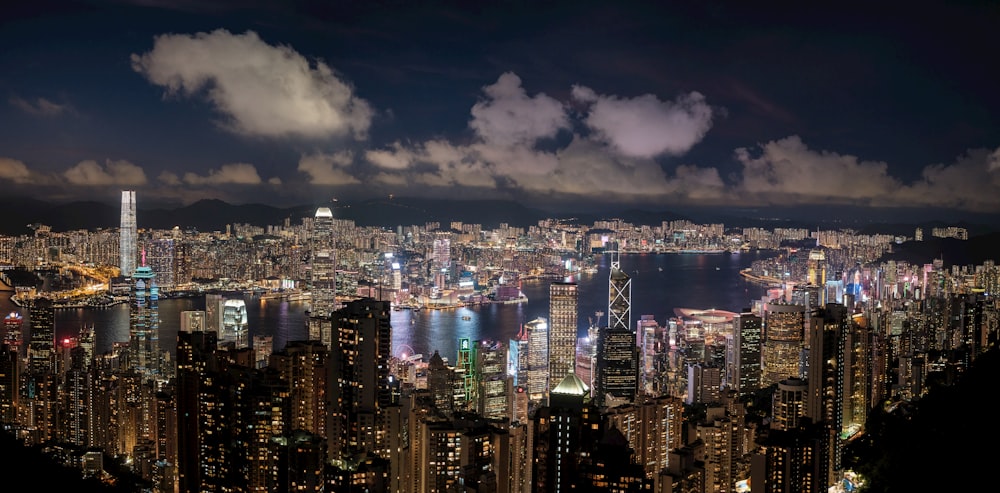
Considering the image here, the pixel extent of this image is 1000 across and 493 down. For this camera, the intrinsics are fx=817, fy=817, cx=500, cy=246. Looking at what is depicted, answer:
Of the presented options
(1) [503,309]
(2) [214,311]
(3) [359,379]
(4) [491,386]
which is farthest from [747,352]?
(2) [214,311]

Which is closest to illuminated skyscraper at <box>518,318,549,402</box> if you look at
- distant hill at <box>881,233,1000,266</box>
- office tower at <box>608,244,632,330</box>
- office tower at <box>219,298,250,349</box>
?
office tower at <box>608,244,632,330</box>

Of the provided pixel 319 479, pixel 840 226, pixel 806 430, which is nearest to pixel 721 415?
pixel 806 430

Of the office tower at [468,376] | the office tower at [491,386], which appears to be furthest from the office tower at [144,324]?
the office tower at [491,386]

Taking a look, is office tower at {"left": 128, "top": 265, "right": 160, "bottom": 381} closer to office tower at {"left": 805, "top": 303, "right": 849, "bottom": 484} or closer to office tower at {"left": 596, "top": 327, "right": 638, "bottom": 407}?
office tower at {"left": 596, "top": 327, "right": 638, "bottom": 407}

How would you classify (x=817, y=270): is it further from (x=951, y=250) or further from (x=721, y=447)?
Answer: (x=721, y=447)

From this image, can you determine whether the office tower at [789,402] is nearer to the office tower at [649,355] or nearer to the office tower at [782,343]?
the office tower at [782,343]

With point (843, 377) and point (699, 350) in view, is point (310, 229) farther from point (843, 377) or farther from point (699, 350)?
point (843, 377)
